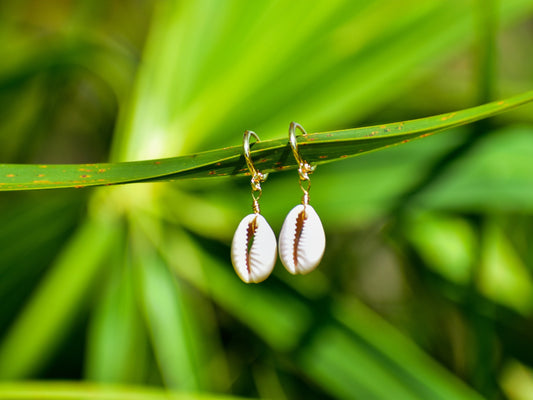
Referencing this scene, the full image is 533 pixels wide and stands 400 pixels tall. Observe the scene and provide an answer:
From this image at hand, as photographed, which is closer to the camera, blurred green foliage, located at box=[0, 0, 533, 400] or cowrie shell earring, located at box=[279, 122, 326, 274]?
cowrie shell earring, located at box=[279, 122, 326, 274]

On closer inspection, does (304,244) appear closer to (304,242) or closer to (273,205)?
(304,242)

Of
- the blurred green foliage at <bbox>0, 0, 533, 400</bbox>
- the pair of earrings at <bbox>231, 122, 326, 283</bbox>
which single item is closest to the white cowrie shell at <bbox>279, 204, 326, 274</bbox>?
the pair of earrings at <bbox>231, 122, 326, 283</bbox>

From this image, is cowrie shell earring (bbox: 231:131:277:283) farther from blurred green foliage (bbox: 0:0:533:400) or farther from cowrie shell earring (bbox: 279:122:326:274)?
→ blurred green foliage (bbox: 0:0:533:400)

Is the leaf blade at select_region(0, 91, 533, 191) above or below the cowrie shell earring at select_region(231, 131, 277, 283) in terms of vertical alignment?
above

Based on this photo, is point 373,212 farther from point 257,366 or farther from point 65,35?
point 65,35

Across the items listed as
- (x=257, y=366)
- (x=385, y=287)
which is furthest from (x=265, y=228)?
(x=385, y=287)

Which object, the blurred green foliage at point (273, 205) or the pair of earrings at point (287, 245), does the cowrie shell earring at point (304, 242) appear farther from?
the blurred green foliage at point (273, 205)

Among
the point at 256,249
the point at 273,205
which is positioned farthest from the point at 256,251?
the point at 273,205

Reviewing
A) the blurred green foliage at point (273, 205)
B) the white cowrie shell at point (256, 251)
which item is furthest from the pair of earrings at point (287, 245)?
the blurred green foliage at point (273, 205)
